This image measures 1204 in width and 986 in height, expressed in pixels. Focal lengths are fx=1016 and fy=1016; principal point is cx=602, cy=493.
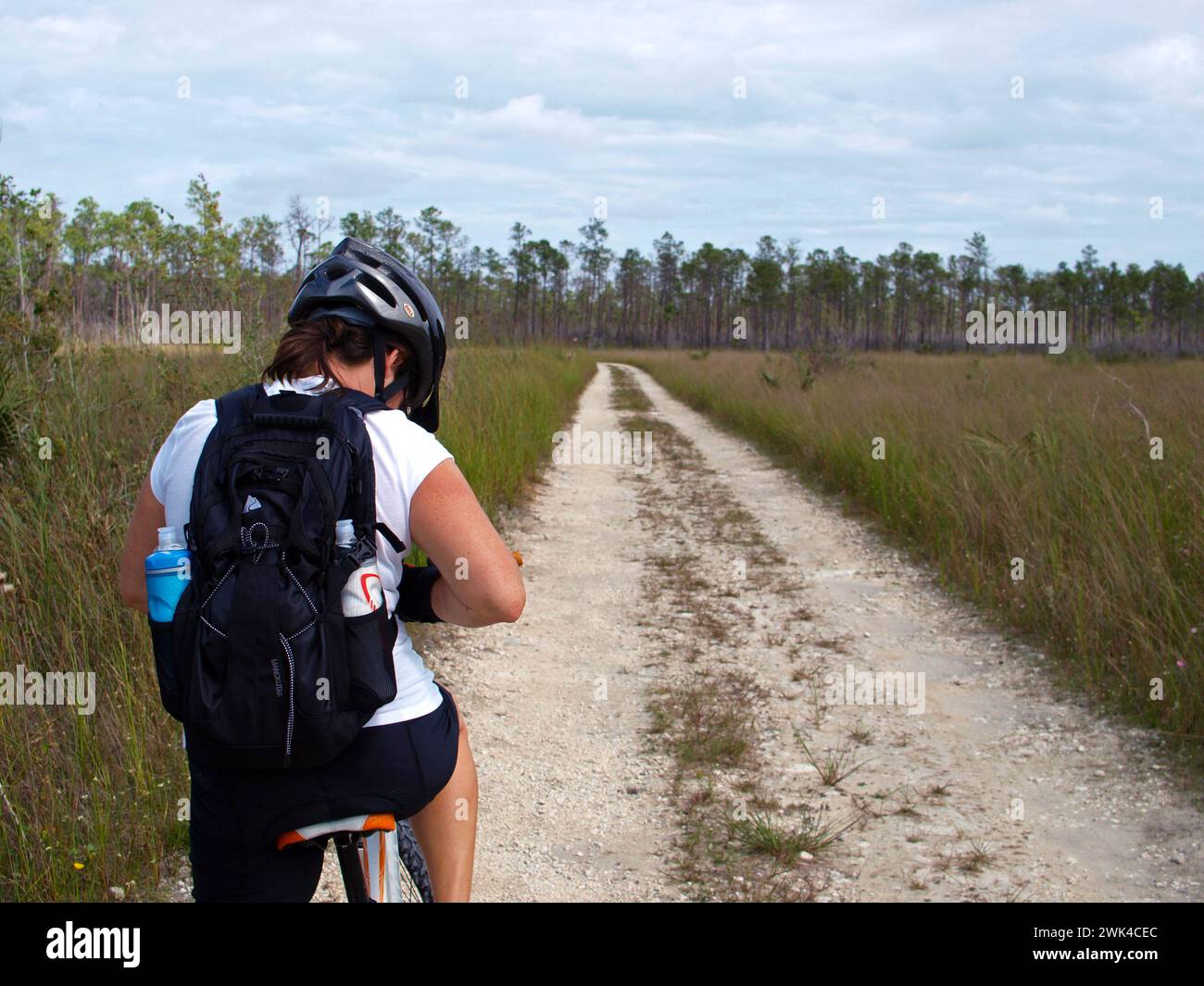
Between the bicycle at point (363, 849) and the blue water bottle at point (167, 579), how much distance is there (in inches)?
17.0

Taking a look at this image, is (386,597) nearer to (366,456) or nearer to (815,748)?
(366,456)

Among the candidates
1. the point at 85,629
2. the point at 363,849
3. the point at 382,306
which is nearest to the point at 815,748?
the point at 363,849

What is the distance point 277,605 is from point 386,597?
259 millimetres

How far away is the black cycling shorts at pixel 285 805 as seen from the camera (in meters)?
1.71

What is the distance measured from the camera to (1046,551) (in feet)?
21.4

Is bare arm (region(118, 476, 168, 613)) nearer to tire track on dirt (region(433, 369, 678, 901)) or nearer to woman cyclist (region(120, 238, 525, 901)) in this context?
woman cyclist (region(120, 238, 525, 901))

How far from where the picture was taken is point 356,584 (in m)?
1.63

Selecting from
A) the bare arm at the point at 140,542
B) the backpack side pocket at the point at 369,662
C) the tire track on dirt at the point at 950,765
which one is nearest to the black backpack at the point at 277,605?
the backpack side pocket at the point at 369,662

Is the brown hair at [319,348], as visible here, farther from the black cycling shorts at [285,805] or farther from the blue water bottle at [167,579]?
the black cycling shorts at [285,805]

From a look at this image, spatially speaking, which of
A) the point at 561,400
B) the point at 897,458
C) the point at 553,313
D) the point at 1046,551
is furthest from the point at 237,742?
the point at 553,313

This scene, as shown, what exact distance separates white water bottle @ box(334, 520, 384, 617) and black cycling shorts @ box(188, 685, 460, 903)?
10.1 inches

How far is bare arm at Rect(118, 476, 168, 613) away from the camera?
6.10 ft

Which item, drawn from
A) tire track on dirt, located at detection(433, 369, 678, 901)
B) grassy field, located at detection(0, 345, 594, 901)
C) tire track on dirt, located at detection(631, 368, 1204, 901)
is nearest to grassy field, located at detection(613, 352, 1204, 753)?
tire track on dirt, located at detection(631, 368, 1204, 901)
